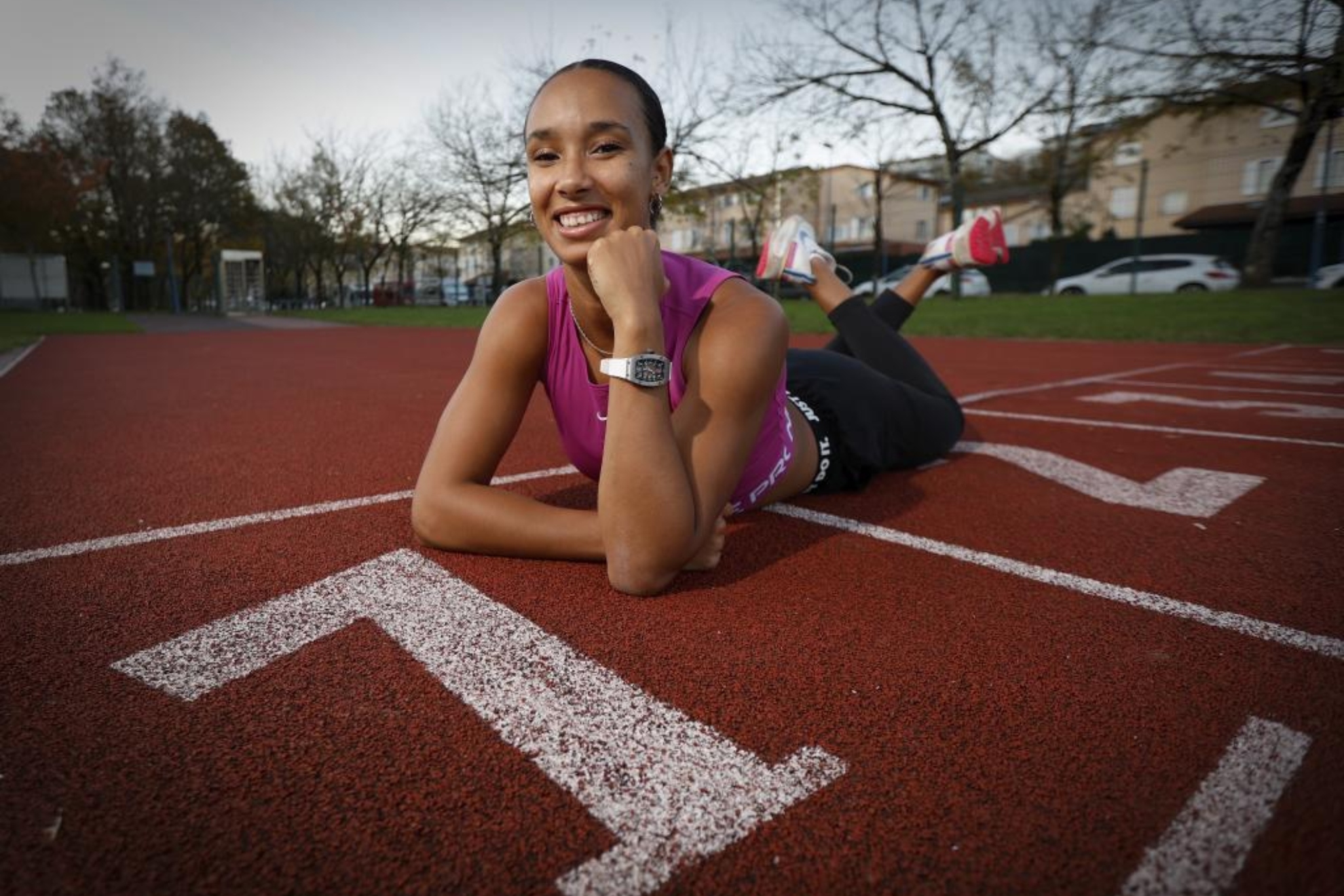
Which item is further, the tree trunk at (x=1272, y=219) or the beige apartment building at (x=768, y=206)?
the beige apartment building at (x=768, y=206)

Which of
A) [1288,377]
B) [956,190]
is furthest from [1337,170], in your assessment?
[1288,377]

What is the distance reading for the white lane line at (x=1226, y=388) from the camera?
6.12 metres

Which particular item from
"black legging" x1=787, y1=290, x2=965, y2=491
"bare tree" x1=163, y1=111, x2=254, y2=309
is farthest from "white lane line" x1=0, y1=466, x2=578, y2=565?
"bare tree" x1=163, y1=111, x2=254, y2=309

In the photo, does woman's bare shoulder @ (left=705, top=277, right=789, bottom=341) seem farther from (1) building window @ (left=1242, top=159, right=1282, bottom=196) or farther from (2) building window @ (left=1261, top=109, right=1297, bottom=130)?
(1) building window @ (left=1242, top=159, right=1282, bottom=196)

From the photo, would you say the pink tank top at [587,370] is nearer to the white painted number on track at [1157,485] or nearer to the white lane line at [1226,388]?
the white painted number on track at [1157,485]

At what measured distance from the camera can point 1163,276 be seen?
75.8 ft

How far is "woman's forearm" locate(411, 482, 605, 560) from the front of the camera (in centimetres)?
219

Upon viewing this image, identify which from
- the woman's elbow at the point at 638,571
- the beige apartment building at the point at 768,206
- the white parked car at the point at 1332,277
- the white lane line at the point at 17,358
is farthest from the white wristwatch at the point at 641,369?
the white parked car at the point at 1332,277

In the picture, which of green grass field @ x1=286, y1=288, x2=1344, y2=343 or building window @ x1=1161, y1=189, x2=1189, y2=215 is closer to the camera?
green grass field @ x1=286, y1=288, x2=1344, y2=343

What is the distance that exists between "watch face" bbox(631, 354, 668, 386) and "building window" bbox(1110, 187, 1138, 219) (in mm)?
47369

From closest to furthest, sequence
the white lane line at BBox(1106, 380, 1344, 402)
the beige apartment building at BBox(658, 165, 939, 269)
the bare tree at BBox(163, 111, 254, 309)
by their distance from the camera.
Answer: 1. the white lane line at BBox(1106, 380, 1344, 402)
2. the beige apartment building at BBox(658, 165, 939, 269)
3. the bare tree at BBox(163, 111, 254, 309)

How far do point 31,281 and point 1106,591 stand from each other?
54.0 metres

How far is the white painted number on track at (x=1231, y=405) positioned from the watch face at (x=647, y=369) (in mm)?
5203

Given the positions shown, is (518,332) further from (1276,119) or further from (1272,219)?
(1276,119)
